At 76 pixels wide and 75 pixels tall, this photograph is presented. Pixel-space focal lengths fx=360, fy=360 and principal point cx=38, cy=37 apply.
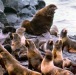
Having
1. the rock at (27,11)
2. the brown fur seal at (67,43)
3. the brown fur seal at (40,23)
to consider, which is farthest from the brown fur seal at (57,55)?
the rock at (27,11)

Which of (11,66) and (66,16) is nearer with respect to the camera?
(11,66)

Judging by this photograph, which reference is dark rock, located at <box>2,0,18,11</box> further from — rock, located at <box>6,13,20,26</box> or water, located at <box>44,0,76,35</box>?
water, located at <box>44,0,76,35</box>

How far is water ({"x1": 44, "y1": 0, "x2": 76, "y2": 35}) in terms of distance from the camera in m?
14.4

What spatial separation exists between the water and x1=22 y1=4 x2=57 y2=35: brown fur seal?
1.84 m

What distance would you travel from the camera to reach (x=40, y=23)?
11930 mm

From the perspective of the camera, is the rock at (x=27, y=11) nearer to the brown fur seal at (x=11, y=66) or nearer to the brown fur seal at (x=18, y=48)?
the brown fur seal at (x=18, y=48)

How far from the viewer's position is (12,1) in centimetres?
1625

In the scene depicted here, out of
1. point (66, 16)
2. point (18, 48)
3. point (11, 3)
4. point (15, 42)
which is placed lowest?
point (66, 16)

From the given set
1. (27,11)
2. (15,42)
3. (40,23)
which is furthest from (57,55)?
(27,11)

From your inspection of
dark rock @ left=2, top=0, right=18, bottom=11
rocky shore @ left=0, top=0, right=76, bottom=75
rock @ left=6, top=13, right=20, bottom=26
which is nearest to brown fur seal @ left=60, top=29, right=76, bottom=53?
rocky shore @ left=0, top=0, right=76, bottom=75

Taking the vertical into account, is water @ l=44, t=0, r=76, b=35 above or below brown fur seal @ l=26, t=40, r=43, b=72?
below

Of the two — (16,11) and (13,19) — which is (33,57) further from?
(16,11)

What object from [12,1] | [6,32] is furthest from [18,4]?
[6,32]

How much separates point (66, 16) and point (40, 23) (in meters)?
4.66
